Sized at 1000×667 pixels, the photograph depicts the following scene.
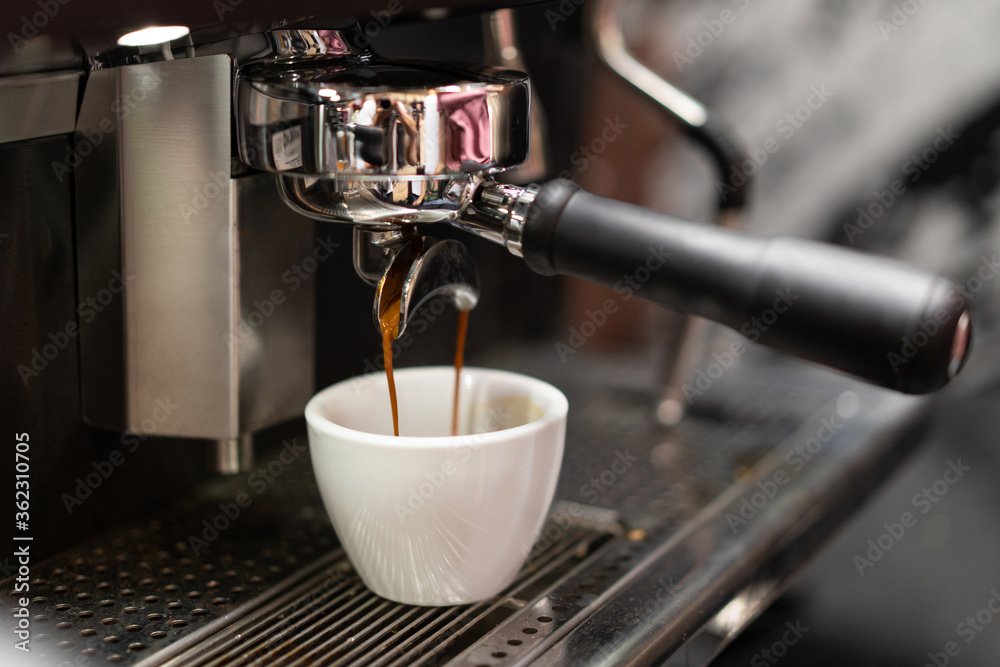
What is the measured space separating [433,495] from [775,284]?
15 centimetres

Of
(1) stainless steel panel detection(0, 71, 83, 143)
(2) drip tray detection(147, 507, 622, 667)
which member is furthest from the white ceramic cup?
(1) stainless steel panel detection(0, 71, 83, 143)

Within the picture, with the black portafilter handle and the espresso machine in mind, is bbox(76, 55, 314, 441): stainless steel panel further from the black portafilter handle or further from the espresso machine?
the black portafilter handle

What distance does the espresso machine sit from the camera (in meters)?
0.34

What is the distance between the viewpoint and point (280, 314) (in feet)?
1.42

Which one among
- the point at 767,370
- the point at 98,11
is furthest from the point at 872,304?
the point at 767,370

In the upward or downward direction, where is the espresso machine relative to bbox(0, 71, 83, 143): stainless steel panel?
downward

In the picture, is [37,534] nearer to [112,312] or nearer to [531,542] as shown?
[112,312]

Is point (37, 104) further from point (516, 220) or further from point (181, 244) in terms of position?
point (516, 220)

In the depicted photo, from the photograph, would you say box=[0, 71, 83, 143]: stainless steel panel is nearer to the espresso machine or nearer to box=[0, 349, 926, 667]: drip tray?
the espresso machine

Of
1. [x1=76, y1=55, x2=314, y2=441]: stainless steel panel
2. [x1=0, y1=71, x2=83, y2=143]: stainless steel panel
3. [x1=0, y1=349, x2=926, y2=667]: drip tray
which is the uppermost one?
[x1=0, y1=71, x2=83, y2=143]: stainless steel panel

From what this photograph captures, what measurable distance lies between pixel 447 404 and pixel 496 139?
15cm

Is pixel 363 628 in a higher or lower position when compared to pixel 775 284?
lower

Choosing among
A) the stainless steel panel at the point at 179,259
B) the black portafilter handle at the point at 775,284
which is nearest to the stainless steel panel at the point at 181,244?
the stainless steel panel at the point at 179,259

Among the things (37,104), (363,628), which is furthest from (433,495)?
(37,104)
